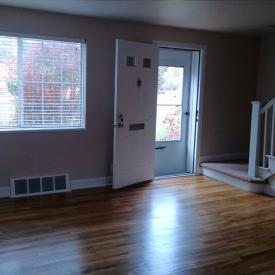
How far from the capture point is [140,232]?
336cm

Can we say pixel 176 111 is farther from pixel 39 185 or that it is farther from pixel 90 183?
pixel 39 185

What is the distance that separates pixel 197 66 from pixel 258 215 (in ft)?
8.30

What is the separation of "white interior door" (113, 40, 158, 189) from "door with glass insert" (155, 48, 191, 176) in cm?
46

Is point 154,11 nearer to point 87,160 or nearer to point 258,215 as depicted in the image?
point 87,160

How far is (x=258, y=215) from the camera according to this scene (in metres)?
3.92

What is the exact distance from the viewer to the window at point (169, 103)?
5.41 metres

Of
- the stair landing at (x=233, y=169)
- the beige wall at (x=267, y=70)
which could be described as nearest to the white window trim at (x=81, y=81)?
the stair landing at (x=233, y=169)

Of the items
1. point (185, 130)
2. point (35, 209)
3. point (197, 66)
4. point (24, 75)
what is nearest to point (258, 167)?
point (185, 130)

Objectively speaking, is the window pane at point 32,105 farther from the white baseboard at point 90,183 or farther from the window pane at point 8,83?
the white baseboard at point 90,183

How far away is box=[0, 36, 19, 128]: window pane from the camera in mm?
4137

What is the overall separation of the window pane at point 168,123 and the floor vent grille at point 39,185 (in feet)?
5.51

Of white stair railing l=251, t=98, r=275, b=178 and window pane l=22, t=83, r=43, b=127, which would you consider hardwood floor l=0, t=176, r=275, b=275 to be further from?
window pane l=22, t=83, r=43, b=127

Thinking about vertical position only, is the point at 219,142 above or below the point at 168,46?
below

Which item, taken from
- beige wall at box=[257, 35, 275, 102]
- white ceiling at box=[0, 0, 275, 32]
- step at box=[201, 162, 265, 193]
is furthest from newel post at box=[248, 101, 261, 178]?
beige wall at box=[257, 35, 275, 102]
